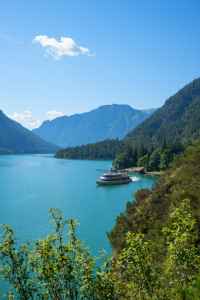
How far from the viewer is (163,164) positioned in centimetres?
9656

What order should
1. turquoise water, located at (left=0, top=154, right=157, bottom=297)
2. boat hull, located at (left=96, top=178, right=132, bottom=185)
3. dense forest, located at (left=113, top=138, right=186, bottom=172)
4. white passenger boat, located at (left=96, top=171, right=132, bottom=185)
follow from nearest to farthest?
1. turquoise water, located at (left=0, top=154, right=157, bottom=297)
2. boat hull, located at (left=96, top=178, right=132, bottom=185)
3. white passenger boat, located at (left=96, top=171, right=132, bottom=185)
4. dense forest, located at (left=113, top=138, right=186, bottom=172)

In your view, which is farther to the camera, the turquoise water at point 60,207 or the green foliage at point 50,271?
the turquoise water at point 60,207

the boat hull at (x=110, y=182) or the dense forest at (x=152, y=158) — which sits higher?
the dense forest at (x=152, y=158)

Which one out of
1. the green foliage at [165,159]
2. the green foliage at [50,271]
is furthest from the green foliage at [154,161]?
the green foliage at [50,271]

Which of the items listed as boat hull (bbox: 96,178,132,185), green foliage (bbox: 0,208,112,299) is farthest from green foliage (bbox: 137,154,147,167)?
green foliage (bbox: 0,208,112,299)

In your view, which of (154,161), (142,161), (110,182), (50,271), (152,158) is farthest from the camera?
(142,161)

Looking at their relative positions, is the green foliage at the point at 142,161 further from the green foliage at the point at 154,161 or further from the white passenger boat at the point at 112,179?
the white passenger boat at the point at 112,179

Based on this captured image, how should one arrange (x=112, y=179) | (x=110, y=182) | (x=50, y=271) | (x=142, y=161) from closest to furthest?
(x=50, y=271), (x=110, y=182), (x=112, y=179), (x=142, y=161)

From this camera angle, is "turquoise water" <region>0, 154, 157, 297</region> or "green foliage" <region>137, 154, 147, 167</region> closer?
"turquoise water" <region>0, 154, 157, 297</region>

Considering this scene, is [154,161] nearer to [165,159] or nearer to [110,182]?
[165,159]

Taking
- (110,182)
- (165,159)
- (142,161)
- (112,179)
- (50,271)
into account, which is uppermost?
(165,159)

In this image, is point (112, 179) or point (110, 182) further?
point (112, 179)

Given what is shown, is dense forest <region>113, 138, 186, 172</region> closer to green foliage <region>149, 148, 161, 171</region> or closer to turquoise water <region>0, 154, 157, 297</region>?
green foliage <region>149, 148, 161, 171</region>

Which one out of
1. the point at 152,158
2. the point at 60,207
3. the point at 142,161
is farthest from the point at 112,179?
the point at 142,161
